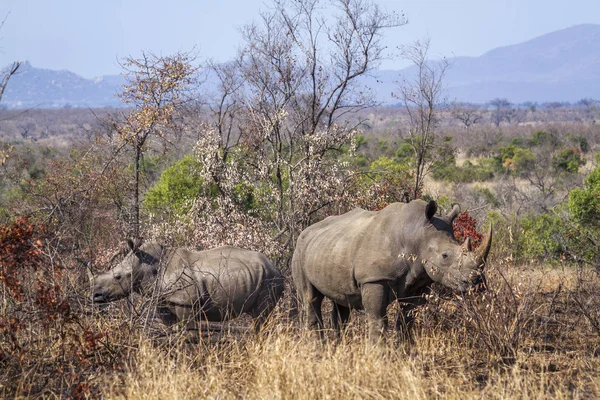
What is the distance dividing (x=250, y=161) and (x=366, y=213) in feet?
17.7

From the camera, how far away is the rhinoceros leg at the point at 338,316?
9.43m

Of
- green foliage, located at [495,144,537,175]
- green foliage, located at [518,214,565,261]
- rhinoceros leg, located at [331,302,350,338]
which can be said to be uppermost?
rhinoceros leg, located at [331,302,350,338]

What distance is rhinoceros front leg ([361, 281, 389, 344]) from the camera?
809 cm

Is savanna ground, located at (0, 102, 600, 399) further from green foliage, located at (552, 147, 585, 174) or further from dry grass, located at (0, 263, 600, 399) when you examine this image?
green foliage, located at (552, 147, 585, 174)

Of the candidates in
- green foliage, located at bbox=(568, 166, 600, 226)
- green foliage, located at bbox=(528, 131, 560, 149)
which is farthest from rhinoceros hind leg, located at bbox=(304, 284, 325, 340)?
green foliage, located at bbox=(528, 131, 560, 149)

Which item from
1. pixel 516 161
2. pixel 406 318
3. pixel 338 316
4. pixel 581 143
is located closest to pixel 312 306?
pixel 338 316

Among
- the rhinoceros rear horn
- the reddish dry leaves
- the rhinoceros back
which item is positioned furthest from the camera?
the reddish dry leaves

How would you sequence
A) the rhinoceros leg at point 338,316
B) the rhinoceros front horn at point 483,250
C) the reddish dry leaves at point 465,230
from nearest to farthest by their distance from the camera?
the rhinoceros front horn at point 483,250
the rhinoceros leg at point 338,316
the reddish dry leaves at point 465,230

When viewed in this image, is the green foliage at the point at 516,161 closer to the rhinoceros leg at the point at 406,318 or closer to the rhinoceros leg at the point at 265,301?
the rhinoceros leg at the point at 265,301

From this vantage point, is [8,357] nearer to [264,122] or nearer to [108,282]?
[108,282]

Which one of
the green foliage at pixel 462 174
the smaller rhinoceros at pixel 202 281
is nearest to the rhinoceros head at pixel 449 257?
the smaller rhinoceros at pixel 202 281

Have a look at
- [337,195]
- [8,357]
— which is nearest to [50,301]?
[8,357]

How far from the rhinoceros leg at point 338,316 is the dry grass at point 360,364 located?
2.77ft

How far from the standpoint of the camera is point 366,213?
9.15m
